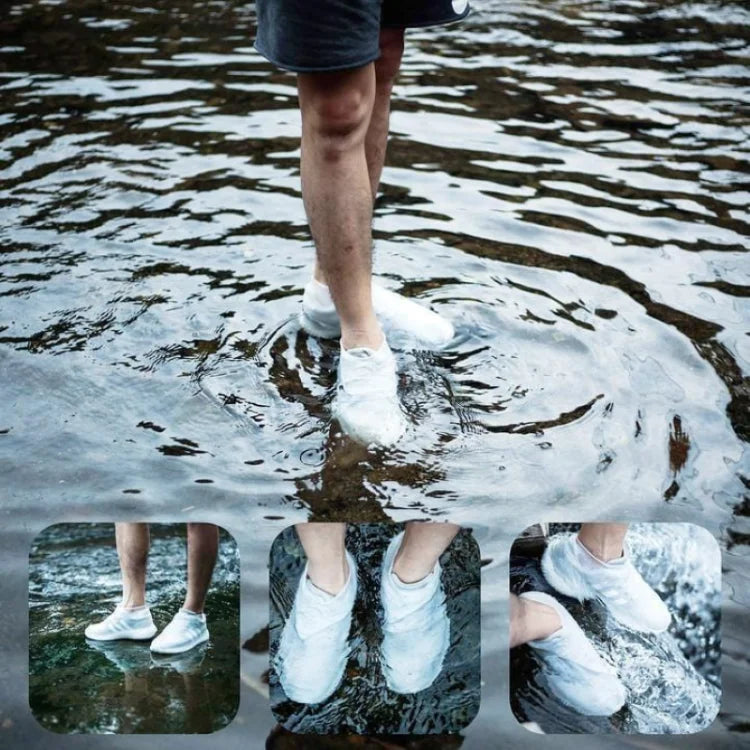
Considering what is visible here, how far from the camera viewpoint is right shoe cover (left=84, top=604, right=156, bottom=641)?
1.52m

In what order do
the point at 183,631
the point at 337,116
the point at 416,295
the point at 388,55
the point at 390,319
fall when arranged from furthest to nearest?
the point at 416,295 → the point at 390,319 → the point at 388,55 → the point at 337,116 → the point at 183,631

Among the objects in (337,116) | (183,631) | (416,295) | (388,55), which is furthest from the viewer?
(416,295)

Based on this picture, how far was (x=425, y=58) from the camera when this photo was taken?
17.3 ft

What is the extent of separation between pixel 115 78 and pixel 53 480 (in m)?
3.12

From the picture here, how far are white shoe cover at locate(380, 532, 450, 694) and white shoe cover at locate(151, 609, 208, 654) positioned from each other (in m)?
0.28

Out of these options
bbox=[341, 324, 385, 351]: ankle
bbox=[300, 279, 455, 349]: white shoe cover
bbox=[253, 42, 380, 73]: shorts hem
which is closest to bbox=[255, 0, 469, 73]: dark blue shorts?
bbox=[253, 42, 380, 73]: shorts hem

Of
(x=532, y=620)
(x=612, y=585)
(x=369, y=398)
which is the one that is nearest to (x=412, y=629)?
(x=532, y=620)

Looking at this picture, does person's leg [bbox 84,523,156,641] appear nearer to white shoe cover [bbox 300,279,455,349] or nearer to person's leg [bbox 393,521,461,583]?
person's leg [bbox 393,521,461,583]

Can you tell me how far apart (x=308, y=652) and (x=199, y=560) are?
0.21 m

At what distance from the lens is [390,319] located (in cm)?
282

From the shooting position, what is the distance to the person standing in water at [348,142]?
7.13 ft

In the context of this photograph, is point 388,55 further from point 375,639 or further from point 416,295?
point 375,639

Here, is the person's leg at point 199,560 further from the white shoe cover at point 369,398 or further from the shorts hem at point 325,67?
the shorts hem at point 325,67

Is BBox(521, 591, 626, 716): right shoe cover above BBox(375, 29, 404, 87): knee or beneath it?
beneath
